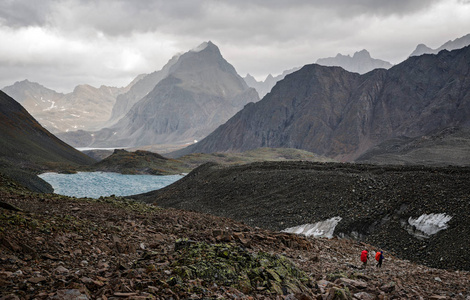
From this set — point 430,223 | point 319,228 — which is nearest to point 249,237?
point 319,228

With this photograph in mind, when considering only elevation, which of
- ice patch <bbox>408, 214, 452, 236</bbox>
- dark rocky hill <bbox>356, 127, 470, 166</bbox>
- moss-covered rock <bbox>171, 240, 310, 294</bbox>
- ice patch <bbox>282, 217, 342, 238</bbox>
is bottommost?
ice patch <bbox>282, 217, 342, 238</bbox>

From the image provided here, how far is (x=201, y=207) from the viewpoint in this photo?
3183 cm

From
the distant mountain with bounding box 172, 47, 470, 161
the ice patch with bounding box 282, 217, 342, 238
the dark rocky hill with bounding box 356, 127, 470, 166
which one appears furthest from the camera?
the distant mountain with bounding box 172, 47, 470, 161

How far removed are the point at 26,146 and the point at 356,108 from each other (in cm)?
12271

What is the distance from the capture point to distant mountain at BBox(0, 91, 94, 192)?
67.4m

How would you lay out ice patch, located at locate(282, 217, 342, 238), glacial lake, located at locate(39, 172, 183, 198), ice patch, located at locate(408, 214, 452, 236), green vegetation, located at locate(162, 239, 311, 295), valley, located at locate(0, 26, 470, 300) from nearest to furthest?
valley, located at locate(0, 26, 470, 300), green vegetation, located at locate(162, 239, 311, 295), ice patch, located at locate(408, 214, 452, 236), ice patch, located at locate(282, 217, 342, 238), glacial lake, located at locate(39, 172, 183, 198)

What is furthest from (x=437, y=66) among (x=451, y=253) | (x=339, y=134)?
(x=451, y=253)

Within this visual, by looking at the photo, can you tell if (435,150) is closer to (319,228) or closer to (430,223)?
(319,228)

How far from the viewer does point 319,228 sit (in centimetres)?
2144

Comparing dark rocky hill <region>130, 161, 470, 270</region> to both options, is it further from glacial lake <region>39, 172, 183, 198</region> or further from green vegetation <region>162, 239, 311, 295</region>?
glacial lake <region>39, 172, 183, 198</region>

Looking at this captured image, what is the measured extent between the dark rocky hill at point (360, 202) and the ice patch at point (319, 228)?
415 millimetres

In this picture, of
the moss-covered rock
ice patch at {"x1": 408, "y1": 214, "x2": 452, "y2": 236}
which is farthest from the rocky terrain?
ice patch at {"x1": 408, "y1": 214, "x2": 452, "y2": 236}

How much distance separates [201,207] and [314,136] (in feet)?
409

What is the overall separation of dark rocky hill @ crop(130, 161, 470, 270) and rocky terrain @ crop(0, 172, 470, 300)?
4.49 meters
